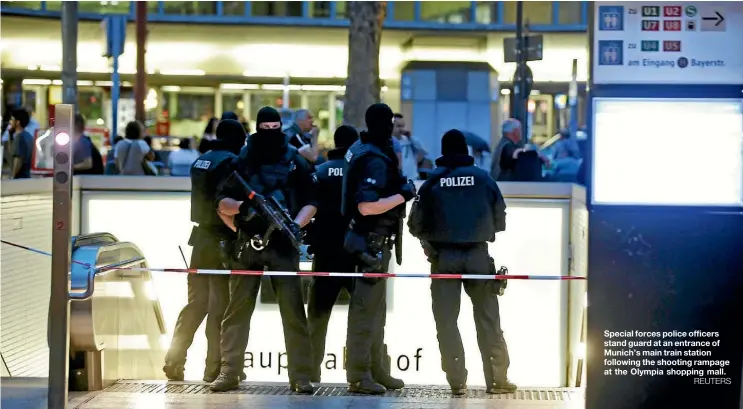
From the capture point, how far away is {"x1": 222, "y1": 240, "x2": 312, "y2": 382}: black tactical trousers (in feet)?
27.2

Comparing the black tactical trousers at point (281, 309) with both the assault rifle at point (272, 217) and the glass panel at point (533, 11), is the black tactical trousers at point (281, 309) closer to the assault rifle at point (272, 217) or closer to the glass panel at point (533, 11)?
the assault rifle at point (272, 217)

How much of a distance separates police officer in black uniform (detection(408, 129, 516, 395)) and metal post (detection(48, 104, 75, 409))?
9.26 feet

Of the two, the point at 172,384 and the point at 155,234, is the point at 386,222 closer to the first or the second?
Result: the point at 172,384

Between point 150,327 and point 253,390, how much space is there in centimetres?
213

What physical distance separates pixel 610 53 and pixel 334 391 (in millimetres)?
3290

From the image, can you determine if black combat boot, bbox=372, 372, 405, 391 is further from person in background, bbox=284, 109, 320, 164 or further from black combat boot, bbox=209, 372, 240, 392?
person in background, bbox=284, 109, 320, 164

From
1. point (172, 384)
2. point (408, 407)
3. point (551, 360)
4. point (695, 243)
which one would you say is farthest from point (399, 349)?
point (695, 243)

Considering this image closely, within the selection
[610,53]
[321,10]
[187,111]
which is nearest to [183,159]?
[610,53]

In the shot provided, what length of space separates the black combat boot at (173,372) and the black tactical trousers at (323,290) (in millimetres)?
1092

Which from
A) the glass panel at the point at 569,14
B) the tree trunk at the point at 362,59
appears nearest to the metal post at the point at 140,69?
the tree trunk at the point at 362,59

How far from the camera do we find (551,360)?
11344mm

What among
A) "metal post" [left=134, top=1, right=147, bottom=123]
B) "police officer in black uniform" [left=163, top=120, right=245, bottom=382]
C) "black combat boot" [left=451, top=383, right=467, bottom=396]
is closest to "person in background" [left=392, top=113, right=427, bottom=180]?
"police officer in black uniform" [left=163, top=120, right=245, bottom=382]

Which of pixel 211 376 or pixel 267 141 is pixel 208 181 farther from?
pixel 211 376

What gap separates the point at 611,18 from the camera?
20.9ft
